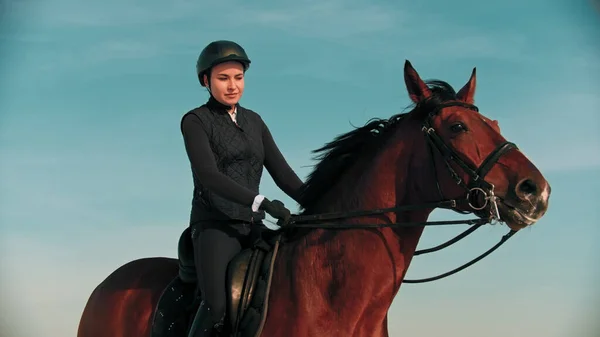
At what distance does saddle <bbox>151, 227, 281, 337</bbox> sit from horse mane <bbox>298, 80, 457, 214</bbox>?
542 mm

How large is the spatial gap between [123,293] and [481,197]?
443 centimetres

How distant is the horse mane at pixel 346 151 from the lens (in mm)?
7109

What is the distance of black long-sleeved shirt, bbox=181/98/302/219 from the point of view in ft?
22.5

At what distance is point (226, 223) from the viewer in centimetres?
736

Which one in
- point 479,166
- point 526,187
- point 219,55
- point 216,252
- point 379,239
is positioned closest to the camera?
point 526,187

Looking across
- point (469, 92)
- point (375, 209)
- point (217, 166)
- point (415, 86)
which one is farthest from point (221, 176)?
point (469, 92)

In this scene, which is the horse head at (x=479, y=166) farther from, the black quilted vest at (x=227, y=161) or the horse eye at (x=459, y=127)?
the black quilted vest at (x=227, y=161)

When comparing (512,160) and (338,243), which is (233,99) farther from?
(512,160)

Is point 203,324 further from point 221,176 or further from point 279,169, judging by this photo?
point 279,169

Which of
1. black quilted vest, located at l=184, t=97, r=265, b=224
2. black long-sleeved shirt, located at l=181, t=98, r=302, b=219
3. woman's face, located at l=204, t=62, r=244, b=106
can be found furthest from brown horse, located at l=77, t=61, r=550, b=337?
woman's face, located at l=204, t=62, r=244, b=106

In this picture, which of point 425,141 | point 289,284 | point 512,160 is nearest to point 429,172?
point 425,141

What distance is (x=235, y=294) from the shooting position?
22.8 feet

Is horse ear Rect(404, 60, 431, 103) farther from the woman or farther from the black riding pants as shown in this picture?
the black riding pants

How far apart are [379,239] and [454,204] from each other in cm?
72
